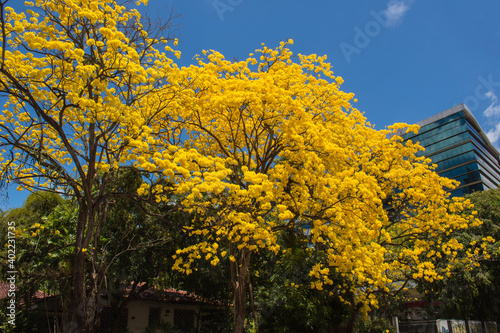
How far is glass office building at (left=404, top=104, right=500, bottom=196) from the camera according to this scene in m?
54.1

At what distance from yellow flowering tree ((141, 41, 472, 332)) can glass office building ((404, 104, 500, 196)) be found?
50.1m

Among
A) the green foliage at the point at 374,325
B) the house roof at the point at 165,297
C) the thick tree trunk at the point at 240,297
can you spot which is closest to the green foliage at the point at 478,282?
the green foliage at the point at 374,325

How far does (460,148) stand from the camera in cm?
5562

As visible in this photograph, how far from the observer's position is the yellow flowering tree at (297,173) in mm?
6039

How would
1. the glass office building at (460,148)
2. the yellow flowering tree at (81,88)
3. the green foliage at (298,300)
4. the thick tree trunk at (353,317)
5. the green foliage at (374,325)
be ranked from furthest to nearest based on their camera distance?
the glass office building at (460,148) < the green foliage at (374,325) < the thick tree trunk at (353,317) < the green foliage at (298,300) < the yellow flowering tree at (81,88)

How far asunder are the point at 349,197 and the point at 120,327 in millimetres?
10093

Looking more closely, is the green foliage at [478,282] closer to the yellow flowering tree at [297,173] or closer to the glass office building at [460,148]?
the yellow flowering tree at [297,173]

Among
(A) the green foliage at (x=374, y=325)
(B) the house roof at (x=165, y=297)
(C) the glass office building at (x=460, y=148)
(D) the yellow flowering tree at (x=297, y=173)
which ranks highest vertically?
(C) the glass office building at (x=460, y=148)

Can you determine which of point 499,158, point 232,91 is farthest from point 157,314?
point 499,158

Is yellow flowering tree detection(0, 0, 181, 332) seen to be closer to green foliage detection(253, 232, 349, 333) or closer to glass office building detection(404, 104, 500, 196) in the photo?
green foliage detection(253, 232, 349, 333)

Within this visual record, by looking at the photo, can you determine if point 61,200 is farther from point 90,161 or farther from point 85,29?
point 85,29

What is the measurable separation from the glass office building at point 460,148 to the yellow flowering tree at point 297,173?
50.1 meters

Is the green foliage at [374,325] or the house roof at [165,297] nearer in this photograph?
the house roof at [165,297]

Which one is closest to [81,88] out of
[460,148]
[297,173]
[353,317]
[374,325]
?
[297,173]
